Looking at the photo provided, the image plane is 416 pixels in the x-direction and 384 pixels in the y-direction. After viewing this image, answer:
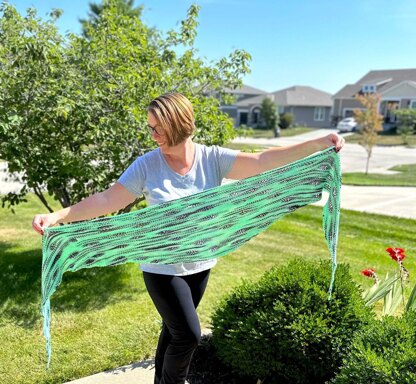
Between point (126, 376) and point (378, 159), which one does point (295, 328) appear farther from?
point (378, 159)

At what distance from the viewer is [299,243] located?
744cm

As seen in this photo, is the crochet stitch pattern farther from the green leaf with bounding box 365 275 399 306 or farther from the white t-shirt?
the green leaf with bounding box 365 275 399 306

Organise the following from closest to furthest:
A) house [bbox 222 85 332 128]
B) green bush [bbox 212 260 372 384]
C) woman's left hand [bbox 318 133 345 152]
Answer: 1. woman's left hand [bbox 318 133 345 152]
2. green bush [bbox 212 260 372 384]
3. house [bbox 222 85 332 128]

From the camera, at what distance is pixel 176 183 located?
2568mm

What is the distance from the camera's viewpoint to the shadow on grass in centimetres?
450

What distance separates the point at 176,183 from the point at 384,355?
4.67 ft

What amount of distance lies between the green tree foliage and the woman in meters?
1.91

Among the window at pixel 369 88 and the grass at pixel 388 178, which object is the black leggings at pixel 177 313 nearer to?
the grass at pixel 388 178

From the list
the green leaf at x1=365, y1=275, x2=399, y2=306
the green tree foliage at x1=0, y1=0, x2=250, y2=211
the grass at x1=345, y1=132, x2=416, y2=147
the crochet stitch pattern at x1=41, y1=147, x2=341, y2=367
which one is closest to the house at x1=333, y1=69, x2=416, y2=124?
the grass at x1=345, y1=132, x2=416, y2=147

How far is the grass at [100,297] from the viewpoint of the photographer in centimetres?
363

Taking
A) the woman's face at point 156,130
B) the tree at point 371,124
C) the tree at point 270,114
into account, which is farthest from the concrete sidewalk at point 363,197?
the tree at point 270,114

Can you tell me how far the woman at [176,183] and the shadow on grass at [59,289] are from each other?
7.31 feet

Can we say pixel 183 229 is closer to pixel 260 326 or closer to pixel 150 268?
pixel 150 268

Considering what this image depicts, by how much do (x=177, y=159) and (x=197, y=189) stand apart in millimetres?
204
